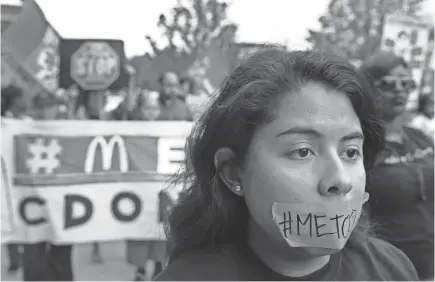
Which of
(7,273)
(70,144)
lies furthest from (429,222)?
(7,273)

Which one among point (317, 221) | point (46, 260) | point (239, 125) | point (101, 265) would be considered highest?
point (239, 125)

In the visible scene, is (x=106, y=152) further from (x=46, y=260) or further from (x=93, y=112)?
(x=46, y=260)

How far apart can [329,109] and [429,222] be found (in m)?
1.71

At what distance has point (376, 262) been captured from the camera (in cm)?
133

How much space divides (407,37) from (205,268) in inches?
195

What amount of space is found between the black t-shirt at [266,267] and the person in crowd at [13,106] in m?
3.16

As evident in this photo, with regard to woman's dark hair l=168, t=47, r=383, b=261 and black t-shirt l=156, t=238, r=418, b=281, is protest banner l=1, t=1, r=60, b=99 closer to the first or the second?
woman's dark hair l=168, t=47, r=383, b=261

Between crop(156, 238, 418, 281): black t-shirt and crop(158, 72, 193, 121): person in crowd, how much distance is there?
3076 millimetres

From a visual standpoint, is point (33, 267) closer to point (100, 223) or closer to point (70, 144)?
point (100, 223)

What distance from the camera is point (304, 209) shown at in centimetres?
107

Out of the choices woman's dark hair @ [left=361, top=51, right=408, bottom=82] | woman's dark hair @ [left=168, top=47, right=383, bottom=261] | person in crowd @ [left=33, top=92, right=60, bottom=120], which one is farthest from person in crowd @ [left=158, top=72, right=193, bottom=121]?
woman's dark hair @ [left=168, top=47, right=383, bottom=261]

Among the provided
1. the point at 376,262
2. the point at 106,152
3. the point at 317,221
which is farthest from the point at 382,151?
the point at 106,152

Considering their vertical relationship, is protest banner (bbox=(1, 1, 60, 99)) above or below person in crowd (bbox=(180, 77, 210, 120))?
above

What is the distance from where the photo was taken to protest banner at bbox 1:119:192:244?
12.7 ft
